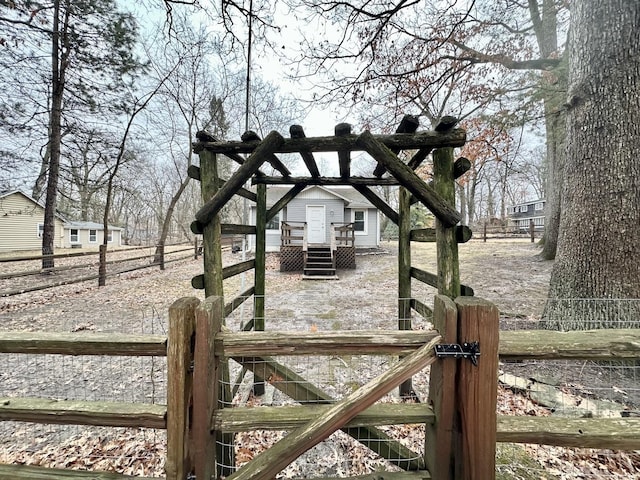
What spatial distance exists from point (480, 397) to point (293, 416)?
0.92m

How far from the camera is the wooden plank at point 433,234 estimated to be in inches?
79.9

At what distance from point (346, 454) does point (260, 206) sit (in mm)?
2576

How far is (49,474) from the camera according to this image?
1473 mm

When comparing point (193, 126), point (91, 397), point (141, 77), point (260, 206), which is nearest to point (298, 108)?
point (260, 206)

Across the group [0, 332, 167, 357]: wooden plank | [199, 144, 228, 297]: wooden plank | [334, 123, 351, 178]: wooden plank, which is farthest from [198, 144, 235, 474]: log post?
[334, 123, 351, 178]: wooden plank

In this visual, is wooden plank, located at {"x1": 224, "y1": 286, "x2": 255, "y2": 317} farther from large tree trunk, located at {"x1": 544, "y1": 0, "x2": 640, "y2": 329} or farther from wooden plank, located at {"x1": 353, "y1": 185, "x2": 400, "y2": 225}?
large tree trunk, located at {"x1": 544, "y1": 0, "x2": 640, "y2": 329}

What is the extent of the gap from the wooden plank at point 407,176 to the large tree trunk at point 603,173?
8.54ft

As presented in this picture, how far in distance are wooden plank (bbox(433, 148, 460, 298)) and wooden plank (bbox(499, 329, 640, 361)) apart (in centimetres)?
62

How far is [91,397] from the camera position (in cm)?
330

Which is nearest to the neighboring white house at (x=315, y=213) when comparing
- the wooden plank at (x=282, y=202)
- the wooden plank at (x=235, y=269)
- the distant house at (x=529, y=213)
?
the wooden plank at (x=282, y=202)

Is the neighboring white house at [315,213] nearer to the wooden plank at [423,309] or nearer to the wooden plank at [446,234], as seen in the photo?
the wooden plank at [423,309]

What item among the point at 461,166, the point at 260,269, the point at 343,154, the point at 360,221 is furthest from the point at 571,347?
the point at 360,221

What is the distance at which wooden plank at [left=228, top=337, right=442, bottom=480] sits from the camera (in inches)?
52.0

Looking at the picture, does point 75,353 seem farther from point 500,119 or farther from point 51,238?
point 51,238
